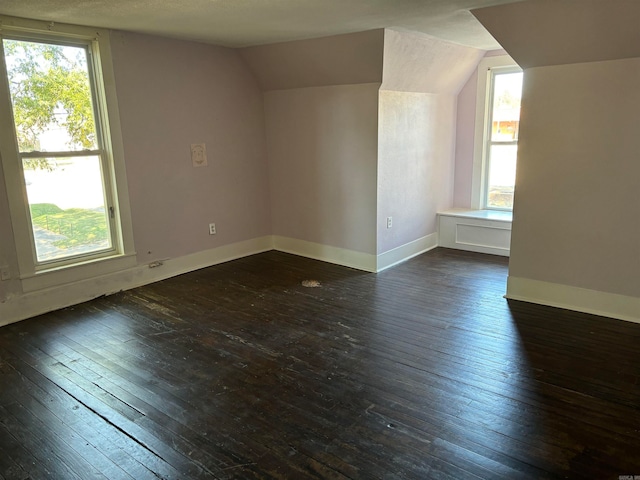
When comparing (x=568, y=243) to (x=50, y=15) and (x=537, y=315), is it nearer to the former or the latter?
(x=537, y=315)

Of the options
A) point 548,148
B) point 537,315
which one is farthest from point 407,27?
point 537,315

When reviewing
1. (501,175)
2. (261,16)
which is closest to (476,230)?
(501,175)

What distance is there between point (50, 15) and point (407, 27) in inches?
106

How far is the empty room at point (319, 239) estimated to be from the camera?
221 cm

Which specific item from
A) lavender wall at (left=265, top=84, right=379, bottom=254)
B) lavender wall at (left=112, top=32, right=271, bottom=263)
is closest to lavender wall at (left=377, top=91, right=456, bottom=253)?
lavender wall at (left=265, top=84, right=379, bottom=254)

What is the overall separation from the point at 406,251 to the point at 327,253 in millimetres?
880

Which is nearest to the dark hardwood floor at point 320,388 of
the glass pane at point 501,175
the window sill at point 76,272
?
the window sill at point 76,272

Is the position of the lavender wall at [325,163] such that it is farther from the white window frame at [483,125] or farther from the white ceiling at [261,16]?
the white window frame at [483,125]

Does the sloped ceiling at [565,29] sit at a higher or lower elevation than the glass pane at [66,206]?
higher

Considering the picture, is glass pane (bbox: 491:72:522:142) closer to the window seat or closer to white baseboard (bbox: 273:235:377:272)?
the window seat

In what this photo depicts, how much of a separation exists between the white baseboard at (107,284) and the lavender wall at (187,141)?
108 mm

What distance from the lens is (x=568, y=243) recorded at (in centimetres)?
354

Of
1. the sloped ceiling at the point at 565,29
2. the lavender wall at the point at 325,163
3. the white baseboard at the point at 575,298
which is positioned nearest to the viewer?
the sloped ceiling at the point at 565,29

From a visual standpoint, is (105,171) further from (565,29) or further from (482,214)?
(482,214)
